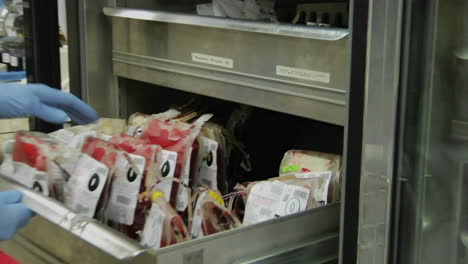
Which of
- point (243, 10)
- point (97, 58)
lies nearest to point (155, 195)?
point (243, 10)

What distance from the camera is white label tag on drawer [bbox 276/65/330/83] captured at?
1121mm

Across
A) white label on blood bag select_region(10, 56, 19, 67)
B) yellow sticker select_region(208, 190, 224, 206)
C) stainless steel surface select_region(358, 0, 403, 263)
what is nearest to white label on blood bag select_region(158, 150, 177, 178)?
yellow sticker select_region(208, 190, 224, 206)

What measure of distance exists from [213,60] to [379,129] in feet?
1.82

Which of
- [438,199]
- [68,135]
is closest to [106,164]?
[68,135]

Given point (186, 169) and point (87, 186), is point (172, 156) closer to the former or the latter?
point (186, 169)

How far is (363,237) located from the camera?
38.0 inches

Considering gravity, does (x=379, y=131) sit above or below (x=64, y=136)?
above

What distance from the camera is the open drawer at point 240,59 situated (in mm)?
1115

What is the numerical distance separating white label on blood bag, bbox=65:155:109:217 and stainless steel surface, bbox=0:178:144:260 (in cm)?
6

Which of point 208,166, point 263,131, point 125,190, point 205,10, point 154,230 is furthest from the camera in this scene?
point 263,131

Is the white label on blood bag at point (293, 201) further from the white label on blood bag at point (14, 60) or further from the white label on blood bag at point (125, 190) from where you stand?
the white label on blood bag at point (14, 60)

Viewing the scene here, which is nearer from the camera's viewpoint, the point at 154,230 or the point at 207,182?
the point at 154,230

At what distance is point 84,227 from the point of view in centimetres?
95

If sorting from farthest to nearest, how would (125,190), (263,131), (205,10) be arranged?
(263,131) → (205,10) → (125,190)
